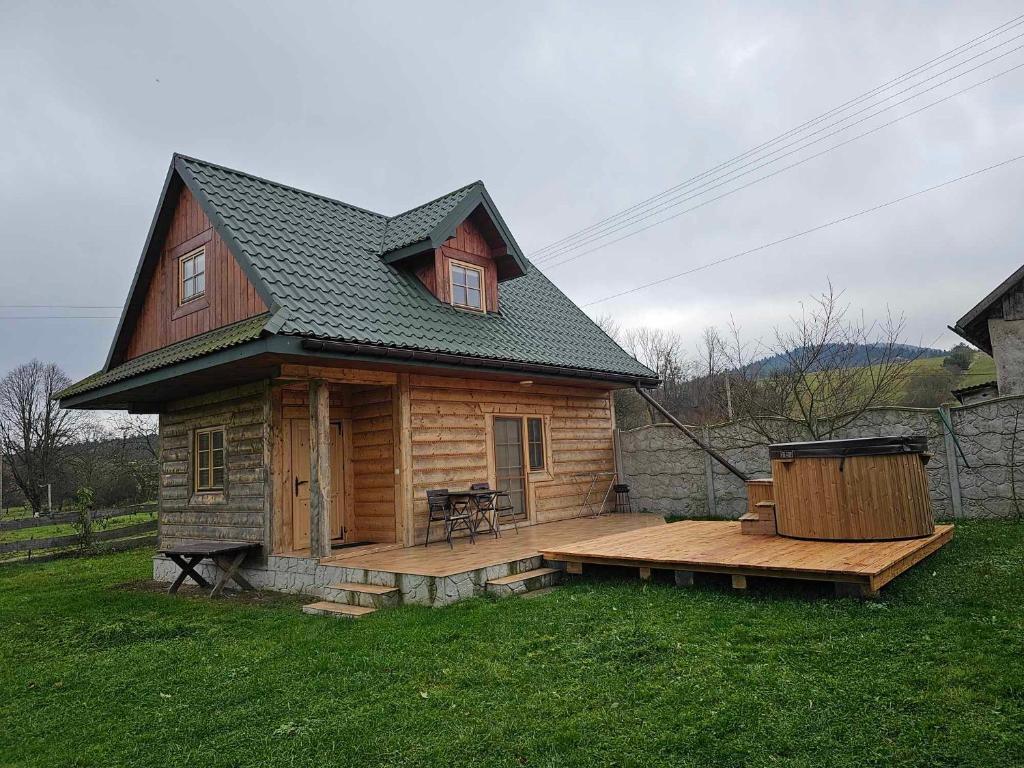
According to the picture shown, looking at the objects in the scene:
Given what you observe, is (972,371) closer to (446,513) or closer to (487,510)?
(487,510)

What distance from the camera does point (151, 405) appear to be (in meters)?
11.2

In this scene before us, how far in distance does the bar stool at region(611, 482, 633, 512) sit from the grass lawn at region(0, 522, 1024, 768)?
19.9 ft

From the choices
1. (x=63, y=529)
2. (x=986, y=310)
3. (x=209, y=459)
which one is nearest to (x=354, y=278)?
(x=209, y=459)

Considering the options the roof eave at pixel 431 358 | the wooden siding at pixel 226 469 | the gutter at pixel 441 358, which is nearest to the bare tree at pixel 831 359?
the roof eave at pixel 431 358

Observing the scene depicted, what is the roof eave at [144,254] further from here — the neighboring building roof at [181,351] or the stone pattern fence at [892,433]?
the stone pattern fence at [892,433]

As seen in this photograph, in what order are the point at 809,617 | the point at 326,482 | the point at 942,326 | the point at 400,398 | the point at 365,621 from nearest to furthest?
the point at 809,617
the point at 365,621
the point at 326,482
the point at 400,398
the point at 942,326

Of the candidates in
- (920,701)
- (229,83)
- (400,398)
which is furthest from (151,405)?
(920,701)

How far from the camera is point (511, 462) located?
1086cm

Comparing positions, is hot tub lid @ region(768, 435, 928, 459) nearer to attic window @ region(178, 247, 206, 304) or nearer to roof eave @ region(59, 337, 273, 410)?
roof eave @ region(59, 337, 273, 410)

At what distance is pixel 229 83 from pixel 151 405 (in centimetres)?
710

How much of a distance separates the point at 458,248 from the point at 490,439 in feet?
10.7

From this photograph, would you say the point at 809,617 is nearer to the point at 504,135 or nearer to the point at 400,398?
the point at 400,398

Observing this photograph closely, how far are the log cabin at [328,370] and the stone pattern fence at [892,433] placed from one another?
1.67 meters

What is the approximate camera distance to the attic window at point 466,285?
35.6 feet
